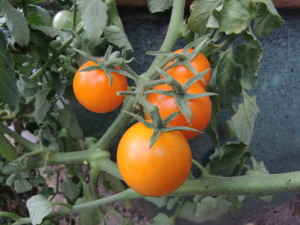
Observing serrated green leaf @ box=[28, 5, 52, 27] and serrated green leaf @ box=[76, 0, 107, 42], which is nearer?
serrated green leaf @ box=[76, 0, 107, 42]

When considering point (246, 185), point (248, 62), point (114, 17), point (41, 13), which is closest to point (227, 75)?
point (248, 62)

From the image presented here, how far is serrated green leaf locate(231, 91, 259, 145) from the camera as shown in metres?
0.64

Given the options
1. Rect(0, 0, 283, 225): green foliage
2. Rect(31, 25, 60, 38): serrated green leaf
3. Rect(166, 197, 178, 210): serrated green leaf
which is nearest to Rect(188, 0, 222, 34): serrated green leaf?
Rect(0, 0, 283, 225): green foliage

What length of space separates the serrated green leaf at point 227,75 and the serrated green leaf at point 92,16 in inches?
8.1

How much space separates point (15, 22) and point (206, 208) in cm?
61

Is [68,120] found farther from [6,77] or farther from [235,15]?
[235,15]

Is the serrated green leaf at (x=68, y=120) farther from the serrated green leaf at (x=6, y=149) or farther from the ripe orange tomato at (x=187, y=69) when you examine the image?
the ripe orange tomato at (x=187, y=69)

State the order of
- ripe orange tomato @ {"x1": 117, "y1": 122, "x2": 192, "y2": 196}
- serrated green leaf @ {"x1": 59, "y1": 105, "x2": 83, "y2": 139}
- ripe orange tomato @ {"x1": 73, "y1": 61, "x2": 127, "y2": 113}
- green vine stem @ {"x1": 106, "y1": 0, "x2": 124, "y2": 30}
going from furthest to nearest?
serrated green leaf @ {"x1": 59, "y1": 105, "x2": 83, "y2": 139} → green vine stem @ {"x1": 106, "y1": 0, "x2": 124, "y2": 30} → ripe orange tomato @ {"x1": 73, "y1": 61, "x2": 127, "y2": 113} → ripe orange tomato @ {"x1": 117, "y1": 122, "x2": 192, "y2": 196}

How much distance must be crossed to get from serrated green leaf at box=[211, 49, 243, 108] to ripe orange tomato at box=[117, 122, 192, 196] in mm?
190

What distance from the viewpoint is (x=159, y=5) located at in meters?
0.65

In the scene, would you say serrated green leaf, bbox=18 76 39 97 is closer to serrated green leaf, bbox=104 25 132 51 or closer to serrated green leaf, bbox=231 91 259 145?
serrated green leaf, bbox=104 25 132 51

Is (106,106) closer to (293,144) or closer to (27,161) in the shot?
(27,161)

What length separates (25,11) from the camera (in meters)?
0.57

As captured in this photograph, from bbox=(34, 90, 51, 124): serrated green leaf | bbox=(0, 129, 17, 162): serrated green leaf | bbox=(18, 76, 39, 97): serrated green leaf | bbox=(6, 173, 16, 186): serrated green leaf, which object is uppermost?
bbox=(18, 76, 39, 97): serrated green leaf
